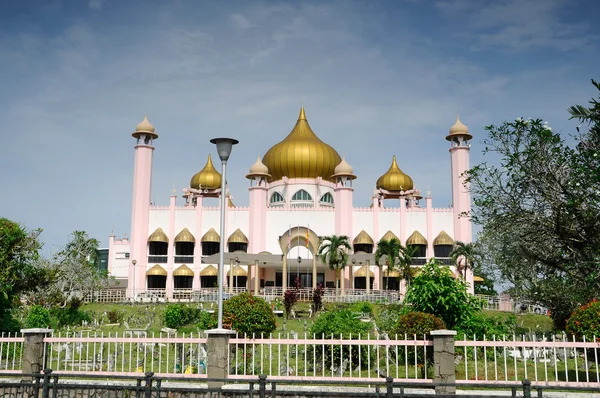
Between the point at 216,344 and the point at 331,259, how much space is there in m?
22.9

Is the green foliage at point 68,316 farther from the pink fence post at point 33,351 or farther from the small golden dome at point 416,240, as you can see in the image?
the small golden dome at point 416,240

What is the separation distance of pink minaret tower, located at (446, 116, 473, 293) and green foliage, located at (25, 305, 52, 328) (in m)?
25.9

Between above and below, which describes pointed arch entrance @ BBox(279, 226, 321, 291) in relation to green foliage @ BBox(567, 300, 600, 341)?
above

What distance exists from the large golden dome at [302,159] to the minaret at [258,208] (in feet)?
9.65

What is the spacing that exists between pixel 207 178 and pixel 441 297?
116 ft

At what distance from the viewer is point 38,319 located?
72.1 ft

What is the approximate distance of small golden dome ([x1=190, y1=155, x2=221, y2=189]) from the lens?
48.8 meters

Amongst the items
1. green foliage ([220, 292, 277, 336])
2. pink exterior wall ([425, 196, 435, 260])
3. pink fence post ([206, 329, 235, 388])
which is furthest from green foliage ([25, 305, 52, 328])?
pink exterior wall ([425, 196, 435, 260])

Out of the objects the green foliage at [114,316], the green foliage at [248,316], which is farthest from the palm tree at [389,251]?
the green foliage at [248,316]

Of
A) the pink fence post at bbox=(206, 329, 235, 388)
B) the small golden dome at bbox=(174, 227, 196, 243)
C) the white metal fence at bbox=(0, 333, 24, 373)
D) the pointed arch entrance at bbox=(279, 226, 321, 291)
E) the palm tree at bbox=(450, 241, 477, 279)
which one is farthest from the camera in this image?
the small golden dome at bbox=(174, 227, 196, 243)

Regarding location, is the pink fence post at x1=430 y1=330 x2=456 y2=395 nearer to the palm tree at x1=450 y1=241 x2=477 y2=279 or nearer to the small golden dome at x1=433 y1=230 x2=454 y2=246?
the palm tree at x1=450 y1=241 x2=477 y2=279

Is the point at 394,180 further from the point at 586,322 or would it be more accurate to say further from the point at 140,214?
the point at 586,322

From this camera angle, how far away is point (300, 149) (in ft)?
146

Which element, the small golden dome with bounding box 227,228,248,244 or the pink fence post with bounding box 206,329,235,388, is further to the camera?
Answer: the small golden dome with bounding box 227,228,248,244
